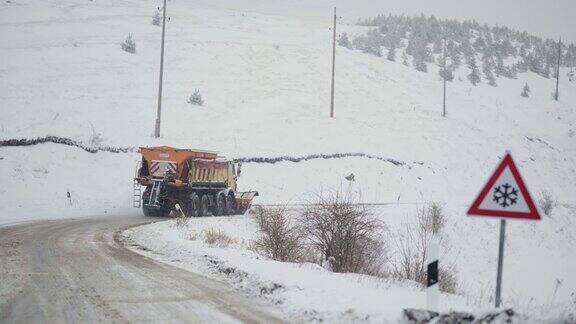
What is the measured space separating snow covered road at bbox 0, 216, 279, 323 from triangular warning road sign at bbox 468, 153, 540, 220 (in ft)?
9.71

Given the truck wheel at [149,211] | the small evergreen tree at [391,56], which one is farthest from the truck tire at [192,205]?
the small evergreen tree at [391,56]

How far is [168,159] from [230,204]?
14.2 ft

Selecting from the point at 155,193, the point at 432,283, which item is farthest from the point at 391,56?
the point at 432,283

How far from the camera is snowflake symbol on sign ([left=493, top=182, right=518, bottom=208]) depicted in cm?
631

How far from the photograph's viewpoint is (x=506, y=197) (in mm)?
6348

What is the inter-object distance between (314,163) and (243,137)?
212 inches

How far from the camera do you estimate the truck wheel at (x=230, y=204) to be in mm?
26041

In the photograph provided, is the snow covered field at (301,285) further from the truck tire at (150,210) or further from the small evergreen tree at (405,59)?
the small evergreen tree at (405,59)

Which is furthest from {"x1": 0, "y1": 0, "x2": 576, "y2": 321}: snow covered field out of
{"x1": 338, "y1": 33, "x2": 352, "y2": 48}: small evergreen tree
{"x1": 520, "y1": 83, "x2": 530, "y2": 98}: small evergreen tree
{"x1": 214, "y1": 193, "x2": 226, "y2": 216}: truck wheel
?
{"x1": 214, "y1": 193, "x2": 226, "y2": 216}: truck wheel

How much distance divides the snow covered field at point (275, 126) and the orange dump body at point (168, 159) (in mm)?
3551

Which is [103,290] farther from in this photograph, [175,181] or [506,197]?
[175,181]

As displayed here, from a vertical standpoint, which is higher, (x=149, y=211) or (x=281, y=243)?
(x=281, y=243)

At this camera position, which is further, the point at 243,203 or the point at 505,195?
the point at 243,203

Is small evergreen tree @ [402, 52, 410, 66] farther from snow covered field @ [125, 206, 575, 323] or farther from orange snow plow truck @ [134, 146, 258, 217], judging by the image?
snow covered field @ [125, 206, 575, 323]
